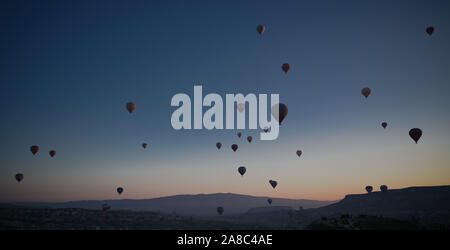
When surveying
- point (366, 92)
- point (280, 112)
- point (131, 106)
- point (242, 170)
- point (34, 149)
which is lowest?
point (242, 170)

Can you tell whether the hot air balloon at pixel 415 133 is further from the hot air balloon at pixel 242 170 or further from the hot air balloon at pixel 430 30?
the hot air balloon at pixel 242 170

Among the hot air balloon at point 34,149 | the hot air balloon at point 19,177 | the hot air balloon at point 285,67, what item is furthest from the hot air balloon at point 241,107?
the hot air balloon at point 19,177

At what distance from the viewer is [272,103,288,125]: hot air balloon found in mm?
37719

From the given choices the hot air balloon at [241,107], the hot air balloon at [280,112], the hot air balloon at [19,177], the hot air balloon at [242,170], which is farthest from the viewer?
the hot air balloon at [19,177]

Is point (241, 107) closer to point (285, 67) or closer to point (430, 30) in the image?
point (285, 67)

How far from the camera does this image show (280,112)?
37969 mm

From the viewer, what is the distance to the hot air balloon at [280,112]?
37.7 metres

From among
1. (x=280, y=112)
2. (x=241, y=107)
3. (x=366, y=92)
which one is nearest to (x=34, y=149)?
(x=241, y=107)
